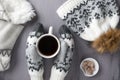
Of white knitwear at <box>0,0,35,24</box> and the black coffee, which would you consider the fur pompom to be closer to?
the black coffee

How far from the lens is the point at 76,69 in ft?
3.32

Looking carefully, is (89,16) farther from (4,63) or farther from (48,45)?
(4,63)

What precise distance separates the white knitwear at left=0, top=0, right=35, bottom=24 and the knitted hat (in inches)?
4.3

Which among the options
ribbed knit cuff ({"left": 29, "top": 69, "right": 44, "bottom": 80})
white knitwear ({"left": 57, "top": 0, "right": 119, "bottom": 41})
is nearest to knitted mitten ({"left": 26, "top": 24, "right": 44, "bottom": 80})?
ribbed knit cuff ({"left": 29, "top": 69, "right": 44, "bottom": 80})

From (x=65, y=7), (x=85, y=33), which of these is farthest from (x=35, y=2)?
(x=85, y=33)

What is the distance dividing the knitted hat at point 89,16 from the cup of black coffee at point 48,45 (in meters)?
0.08

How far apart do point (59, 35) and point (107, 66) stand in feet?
0.72

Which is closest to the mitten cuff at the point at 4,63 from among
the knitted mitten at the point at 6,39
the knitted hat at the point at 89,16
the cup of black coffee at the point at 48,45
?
the knitted mitten at the point at 6,39

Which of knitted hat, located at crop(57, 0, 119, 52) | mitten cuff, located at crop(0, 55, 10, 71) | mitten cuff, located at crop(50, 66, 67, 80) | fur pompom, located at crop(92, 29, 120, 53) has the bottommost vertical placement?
mitten cuff, located at crop(50, 66, 67, 80)

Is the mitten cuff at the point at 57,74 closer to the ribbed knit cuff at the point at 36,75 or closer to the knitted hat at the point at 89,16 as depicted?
the ribbed knit cuff at the point at 36,75

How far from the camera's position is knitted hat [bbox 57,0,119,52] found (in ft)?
3.10

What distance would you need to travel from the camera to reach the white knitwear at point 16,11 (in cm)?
95

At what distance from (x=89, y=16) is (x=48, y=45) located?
0.18 meters

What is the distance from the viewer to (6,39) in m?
0.97
